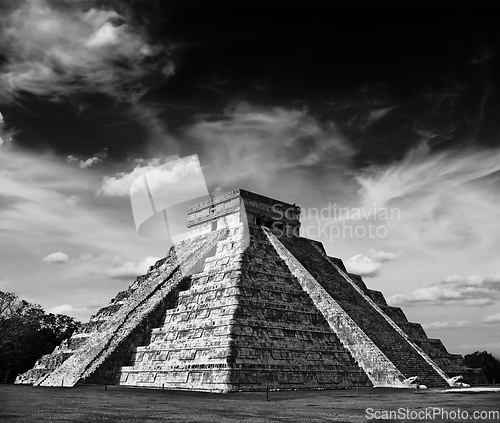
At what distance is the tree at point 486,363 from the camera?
46162mm

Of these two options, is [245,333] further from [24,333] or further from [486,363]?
[486,363]

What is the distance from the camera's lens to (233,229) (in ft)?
93.0

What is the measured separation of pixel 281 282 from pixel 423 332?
1126cm

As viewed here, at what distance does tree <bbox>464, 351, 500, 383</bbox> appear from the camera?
46.2m

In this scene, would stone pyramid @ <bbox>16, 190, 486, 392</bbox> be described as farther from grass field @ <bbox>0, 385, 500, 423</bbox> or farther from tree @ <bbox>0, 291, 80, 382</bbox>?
tree @ <bbox>0, 291, 80, 382</bbox>

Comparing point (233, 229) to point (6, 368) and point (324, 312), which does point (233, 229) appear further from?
point (6, 368)

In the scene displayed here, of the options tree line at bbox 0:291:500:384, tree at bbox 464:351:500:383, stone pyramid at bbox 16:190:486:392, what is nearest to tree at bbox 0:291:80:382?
tree line at bbox 0:291:500:384

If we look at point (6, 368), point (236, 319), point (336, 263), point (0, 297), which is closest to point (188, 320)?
point (236, 319)

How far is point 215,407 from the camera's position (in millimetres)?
12289

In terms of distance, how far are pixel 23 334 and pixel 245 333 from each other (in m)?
19.1

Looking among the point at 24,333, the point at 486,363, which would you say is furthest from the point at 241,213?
the point at 486,363

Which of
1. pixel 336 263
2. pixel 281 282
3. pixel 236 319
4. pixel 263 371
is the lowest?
pixel 263 371

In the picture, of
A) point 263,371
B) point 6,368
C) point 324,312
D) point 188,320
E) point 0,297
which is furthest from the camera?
point 6,368

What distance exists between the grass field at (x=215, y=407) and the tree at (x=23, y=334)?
16604 mm
